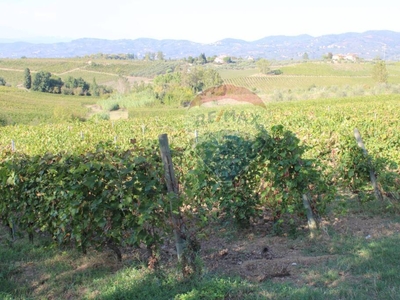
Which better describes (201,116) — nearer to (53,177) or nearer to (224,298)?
(53,177)

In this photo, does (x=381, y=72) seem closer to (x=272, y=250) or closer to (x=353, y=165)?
(x=353, y=165)

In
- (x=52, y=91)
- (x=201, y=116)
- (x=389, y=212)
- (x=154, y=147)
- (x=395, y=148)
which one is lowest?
(x=52, y=91)

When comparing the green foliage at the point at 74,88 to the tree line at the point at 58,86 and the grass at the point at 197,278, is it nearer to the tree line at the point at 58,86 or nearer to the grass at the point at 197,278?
the tree line at the point at 58,86

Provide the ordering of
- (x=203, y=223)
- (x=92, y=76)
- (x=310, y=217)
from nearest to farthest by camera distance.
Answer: (x=203, y=223)
(x=310, y=217)
(x=92, y=76)

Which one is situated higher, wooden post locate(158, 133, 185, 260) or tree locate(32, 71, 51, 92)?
wooden post locate(158, 133, 185, 260)

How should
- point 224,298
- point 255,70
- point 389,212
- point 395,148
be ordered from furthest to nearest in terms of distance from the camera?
point 255,70, point 395,148, point 389,212, point 224,298

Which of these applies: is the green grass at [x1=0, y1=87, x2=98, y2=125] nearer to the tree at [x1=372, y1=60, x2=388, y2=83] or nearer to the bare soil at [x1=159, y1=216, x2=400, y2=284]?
the bare soil at [x1=159, y1=216, x2=400, y2=284]

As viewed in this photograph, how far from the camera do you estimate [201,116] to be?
558cm

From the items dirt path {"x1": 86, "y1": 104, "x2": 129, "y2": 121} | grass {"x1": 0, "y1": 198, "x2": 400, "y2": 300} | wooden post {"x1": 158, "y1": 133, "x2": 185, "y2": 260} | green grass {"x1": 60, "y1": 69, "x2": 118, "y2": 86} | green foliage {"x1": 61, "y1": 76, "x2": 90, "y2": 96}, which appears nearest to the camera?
grass {"x1": 0, "y1": 198, "x2": 400, "y2": 300}

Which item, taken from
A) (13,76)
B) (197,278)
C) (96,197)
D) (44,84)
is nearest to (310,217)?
(197,278)

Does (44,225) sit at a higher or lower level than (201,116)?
lower

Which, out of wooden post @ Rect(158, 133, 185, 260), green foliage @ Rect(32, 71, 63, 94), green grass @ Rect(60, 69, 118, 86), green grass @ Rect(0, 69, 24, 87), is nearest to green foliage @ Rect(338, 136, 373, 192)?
wooden post @ Rect(158, 133, 185, 260)

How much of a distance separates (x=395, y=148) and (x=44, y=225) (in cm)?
696

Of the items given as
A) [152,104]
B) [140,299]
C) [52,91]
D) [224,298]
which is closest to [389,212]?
[224,298]
